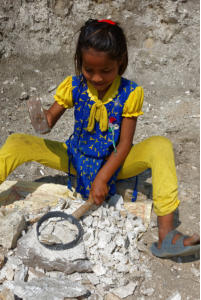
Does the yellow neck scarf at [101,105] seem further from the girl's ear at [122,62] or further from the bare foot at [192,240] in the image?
the bare foot at [192,240]

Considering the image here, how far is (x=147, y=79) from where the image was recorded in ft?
15.9

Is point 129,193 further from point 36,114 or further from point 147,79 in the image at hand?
point 147,79

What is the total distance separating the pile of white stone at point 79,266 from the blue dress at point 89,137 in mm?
365

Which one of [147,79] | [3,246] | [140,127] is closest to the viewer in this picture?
[3,246]

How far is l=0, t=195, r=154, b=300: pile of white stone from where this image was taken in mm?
1963

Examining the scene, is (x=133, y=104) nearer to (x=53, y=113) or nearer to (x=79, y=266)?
(x=53, y=113)

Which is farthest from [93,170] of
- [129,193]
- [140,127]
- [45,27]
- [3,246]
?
[45,27]

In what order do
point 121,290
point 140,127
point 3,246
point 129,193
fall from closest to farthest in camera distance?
point 121,290, point 3,246, point 129,193, point 140,127

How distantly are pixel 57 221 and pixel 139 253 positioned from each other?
24.1 inches

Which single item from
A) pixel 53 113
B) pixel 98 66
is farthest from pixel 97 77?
pixel 53 113

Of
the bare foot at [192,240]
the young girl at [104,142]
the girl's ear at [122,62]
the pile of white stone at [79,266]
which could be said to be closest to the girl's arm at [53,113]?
the young girl at [104,142]

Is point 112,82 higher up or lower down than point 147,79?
higher up

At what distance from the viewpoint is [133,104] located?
230cm

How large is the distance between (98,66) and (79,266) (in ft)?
4.10
